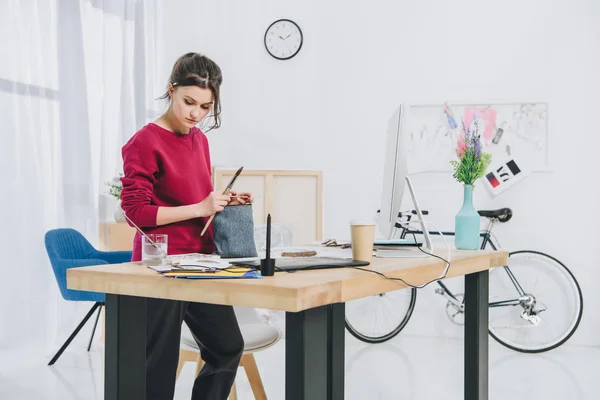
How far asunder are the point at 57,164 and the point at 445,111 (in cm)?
251

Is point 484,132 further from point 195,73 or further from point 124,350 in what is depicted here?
point 124,350

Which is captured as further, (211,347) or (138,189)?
(211,347)

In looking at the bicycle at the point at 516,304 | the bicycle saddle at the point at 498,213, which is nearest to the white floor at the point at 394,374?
the bicycle at the point at 516,304

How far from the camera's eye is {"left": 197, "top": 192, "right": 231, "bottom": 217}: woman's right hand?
1660mm

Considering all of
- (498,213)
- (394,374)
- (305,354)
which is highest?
(498,213)

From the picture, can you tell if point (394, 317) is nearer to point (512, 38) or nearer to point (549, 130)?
point (549, 130)

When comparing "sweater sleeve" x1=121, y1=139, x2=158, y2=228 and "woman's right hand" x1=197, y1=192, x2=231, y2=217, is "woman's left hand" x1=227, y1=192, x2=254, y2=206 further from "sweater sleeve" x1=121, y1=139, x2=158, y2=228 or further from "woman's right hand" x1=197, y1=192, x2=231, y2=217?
"sweater sleeve" x1=121, y1=139, x2=158, y2=228

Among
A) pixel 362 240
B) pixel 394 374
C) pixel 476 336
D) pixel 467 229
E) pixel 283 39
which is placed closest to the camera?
pixel 362 240

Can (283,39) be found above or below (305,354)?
above

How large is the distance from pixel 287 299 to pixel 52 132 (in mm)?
3111

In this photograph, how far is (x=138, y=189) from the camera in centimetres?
172

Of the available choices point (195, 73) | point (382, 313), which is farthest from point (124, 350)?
point (382, 313)

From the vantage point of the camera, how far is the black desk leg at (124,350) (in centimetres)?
144

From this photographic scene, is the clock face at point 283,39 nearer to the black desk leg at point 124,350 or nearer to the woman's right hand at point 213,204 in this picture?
the woman's right hand at point 213,204
